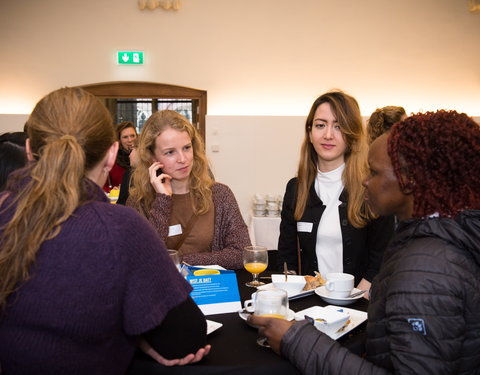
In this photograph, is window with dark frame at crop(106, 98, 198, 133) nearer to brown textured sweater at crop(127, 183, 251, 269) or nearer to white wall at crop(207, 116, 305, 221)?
white wall at crop(207, 116, 305, 221)

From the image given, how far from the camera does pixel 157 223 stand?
221 centimetres

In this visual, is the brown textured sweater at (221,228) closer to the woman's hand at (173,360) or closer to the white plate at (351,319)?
the white plate at (351,319)

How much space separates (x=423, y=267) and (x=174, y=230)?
149 centimetres

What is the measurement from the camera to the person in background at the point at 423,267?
1003 millimetres

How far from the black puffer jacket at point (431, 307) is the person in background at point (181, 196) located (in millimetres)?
1141

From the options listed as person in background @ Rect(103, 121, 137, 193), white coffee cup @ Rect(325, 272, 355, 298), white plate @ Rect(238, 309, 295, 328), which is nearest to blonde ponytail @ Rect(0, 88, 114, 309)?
white plate @ Rect(238, 309, 295, 328)

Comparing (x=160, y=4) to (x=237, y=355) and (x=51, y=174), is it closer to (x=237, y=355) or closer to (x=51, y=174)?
(x=51, y=174)

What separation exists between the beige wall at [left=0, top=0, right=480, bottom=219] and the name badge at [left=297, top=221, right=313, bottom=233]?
3.69 meters

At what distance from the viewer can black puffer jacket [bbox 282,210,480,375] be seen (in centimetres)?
100

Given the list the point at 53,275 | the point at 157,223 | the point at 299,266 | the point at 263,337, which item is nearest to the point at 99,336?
the point at 53,275

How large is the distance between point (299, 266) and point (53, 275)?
1688 mm

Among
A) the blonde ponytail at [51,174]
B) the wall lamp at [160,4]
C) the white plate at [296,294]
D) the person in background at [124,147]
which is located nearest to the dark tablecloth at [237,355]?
the white plate at [296,294]

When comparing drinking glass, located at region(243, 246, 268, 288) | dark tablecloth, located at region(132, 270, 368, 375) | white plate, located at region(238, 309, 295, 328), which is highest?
drinking glass, located at region(243, 246, 268, 288)

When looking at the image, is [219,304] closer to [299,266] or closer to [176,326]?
[176,326]
